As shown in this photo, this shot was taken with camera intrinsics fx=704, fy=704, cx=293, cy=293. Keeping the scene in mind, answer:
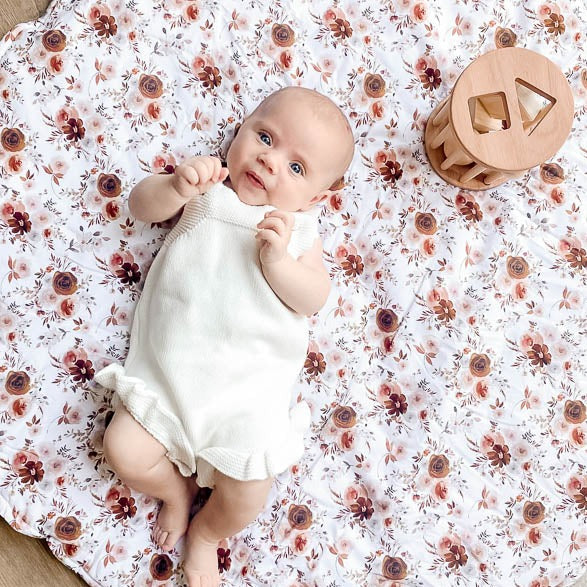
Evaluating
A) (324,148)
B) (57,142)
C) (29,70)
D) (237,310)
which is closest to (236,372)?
(237,310)

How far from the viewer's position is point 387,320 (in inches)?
54.9

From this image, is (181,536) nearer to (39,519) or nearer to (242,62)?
(39,519)

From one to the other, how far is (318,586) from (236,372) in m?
0.43

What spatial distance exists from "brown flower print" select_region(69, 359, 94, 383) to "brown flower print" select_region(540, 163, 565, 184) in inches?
39.1

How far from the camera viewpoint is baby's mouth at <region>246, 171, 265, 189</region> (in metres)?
1.24

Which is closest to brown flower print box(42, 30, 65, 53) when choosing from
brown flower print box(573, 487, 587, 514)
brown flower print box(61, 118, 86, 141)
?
brown flower print box(61, 118, 86, 141)

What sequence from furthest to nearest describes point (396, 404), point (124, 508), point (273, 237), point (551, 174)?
1. point (551, 174)
2. point (396, 404)
3. point (124, 508)
4. point (273, 237)

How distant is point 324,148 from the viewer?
1241 millimetres

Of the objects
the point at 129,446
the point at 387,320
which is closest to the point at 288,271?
the point at 387,320

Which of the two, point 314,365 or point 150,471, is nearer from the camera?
point 150,471

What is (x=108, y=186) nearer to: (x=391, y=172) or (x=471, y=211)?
(x=391, y=172)

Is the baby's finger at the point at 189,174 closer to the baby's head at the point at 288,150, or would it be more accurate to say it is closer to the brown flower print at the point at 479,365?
the baby's head at the point at 288,150

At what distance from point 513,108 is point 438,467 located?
2.29ft

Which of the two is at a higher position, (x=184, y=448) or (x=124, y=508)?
(x=184, y=448)
